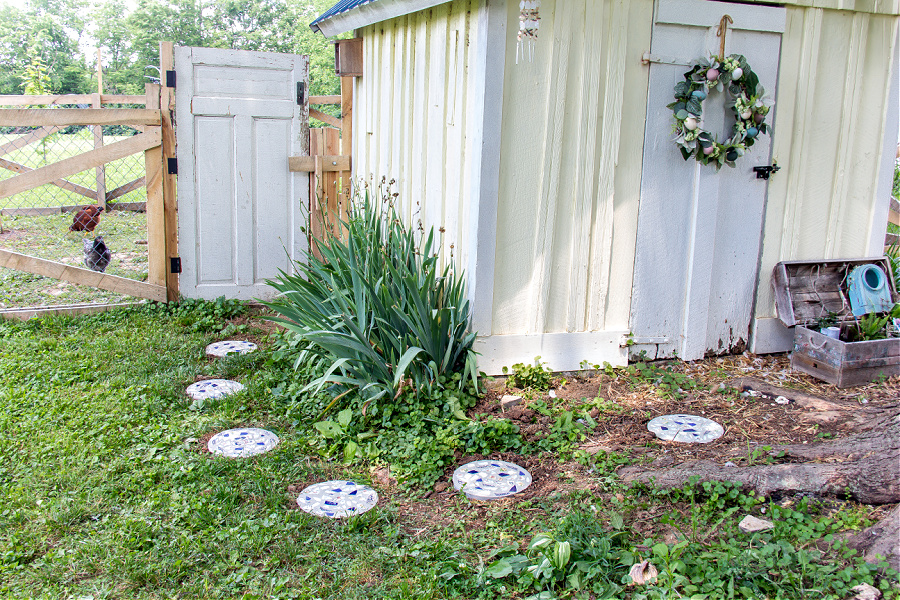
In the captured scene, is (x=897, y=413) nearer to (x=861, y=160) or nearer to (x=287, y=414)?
(x=861, y=160)

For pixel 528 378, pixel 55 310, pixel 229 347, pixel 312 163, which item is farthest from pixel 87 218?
pixel 528 378

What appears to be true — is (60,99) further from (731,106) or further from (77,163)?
(731,106)

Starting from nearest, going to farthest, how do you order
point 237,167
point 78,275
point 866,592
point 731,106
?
point 866,592 < point 731,106 < point 78,275 < point 237,167

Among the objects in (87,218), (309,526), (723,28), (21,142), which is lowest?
(309,526)

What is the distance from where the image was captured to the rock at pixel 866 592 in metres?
2.13

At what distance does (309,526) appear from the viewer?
288cm

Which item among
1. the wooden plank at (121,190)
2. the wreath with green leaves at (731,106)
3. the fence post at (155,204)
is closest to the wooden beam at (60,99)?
the wooden plank at (121,190)

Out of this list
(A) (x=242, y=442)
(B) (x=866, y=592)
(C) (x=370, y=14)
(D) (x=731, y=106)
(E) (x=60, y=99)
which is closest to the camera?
(B) (x=866, y=592)

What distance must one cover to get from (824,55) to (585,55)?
70.1 inches

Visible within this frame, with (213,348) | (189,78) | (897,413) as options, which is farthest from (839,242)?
(189,78)

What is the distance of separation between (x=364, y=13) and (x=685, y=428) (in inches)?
147

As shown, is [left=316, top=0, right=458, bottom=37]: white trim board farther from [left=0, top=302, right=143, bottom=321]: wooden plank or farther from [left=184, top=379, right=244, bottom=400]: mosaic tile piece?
[left=0, top=302, right=143, bottom=321]: wooden plank

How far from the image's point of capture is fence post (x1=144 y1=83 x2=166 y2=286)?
5883mm

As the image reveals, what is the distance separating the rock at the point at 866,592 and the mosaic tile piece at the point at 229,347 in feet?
13.1
